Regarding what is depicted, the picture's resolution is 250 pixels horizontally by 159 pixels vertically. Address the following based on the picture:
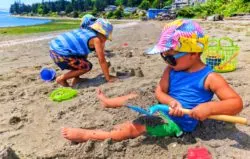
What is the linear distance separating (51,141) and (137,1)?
113m

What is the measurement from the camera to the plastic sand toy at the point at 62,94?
4609 mm

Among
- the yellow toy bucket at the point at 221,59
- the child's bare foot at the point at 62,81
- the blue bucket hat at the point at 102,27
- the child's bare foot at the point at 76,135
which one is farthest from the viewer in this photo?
the yellow toy bucket at the point at 221,59

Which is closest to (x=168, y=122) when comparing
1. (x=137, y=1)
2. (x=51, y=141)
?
(x=51, y=141)

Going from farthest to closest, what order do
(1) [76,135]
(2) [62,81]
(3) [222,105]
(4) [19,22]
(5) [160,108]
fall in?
1. (4) [19,22]
2. (2) [62,81]
3. (1) [76,135]
4. (5) [160,108]
5. (3) [222,105]

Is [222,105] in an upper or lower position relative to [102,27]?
lower

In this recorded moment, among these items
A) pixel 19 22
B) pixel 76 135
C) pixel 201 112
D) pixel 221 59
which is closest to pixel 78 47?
pixel 221 59

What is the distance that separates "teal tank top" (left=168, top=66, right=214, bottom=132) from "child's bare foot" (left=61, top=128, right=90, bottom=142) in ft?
2.33

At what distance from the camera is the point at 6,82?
598 centimetres

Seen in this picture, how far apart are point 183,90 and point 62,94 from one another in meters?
1.94

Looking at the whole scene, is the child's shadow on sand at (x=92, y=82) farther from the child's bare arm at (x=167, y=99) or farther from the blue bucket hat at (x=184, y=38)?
the blue bucket hat at (x=184, y=38)

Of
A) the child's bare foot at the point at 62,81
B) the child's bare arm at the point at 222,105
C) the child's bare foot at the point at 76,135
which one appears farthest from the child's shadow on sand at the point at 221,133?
the child's bare foot at the point at 62,81

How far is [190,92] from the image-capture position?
3125 millimetres

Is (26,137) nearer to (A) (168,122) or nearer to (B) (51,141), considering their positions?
(B) (51,141)

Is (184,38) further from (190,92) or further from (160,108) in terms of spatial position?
(160,108)
